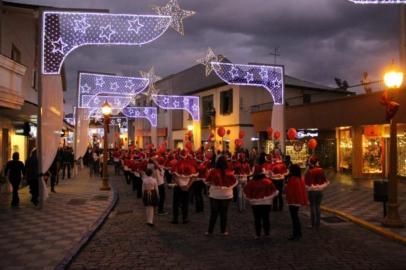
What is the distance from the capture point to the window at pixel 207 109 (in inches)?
1503

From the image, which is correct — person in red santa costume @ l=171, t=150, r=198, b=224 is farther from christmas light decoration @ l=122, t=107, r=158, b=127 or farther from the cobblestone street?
christmas light decoration @ l=122, t=107, r=158, b=127

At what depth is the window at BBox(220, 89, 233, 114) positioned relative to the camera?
114 feet

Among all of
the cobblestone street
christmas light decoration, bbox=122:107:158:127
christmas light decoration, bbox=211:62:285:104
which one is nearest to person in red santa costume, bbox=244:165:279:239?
the cobblestone street

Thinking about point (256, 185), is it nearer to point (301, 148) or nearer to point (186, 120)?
point (301, 148)

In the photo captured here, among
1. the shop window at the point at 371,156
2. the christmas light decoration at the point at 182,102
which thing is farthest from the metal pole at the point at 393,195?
the christmas light decoration at the point at 182,102

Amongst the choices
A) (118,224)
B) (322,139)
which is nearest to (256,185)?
(118,224)

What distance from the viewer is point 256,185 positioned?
9336mm

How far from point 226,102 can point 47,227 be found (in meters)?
26.1

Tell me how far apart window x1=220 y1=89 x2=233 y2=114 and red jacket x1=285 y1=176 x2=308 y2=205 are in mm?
25028

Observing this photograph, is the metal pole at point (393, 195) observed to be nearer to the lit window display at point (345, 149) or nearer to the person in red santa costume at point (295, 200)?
the person in red santa costume at point (295, 200)

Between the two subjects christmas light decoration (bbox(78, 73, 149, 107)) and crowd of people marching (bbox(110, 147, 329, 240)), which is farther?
christmas light decoration (bbox(78, 73, 149, 107))

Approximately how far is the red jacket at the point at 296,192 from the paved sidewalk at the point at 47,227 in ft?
14.6

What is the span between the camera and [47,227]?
1059cm

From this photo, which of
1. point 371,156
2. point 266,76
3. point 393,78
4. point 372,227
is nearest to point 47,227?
point 372,227
